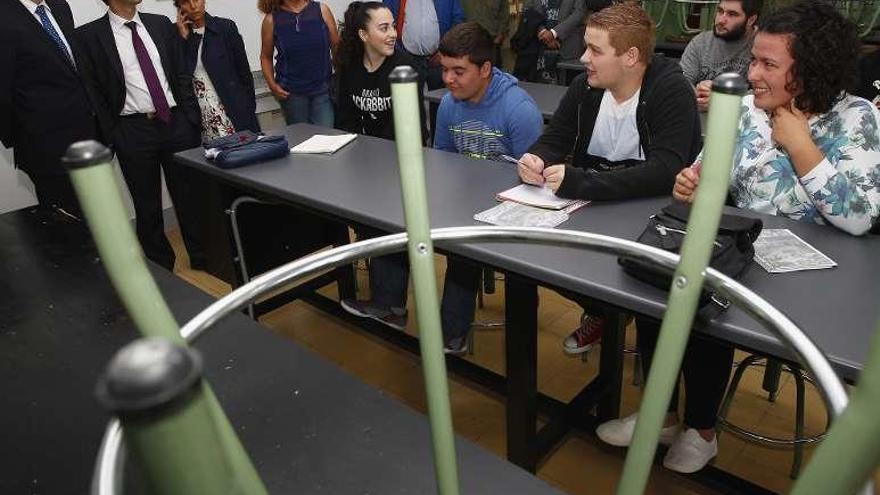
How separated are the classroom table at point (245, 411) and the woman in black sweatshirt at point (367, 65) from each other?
2.10m

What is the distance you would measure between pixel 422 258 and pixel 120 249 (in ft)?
0.80

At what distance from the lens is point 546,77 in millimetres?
5348

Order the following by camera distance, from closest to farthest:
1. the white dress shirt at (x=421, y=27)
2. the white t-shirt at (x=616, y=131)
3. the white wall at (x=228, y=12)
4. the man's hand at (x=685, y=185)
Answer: the man's hand at (x=685, y=185), the white t-shirt at (x=616, y=131), the white wall at (x=228, y=12), the white dress shirt at (x=421, y=27)

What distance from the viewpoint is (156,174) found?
3246 millimetres

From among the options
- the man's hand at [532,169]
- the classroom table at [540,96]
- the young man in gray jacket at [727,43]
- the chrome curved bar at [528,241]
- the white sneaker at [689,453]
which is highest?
the chrome curved bar at [528,241]

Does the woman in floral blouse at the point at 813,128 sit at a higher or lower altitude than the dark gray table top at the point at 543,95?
higher

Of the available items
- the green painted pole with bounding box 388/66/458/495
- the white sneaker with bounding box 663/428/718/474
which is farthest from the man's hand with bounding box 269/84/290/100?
the green painted pole with bounding box 388/66/458/495

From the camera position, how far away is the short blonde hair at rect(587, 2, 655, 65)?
6.44ft

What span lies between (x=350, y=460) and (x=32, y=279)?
0.95 meters

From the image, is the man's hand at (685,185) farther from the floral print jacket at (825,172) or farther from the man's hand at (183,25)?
the man's hand at (183,25)

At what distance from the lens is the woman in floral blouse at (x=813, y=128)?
59.1 inches

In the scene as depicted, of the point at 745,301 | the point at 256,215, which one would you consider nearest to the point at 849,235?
the point at 745,301

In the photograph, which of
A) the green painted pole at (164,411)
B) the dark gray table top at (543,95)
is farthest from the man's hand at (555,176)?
the green painted pole at (164,411)

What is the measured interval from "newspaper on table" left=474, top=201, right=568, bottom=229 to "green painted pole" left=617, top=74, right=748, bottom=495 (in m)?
1.15
